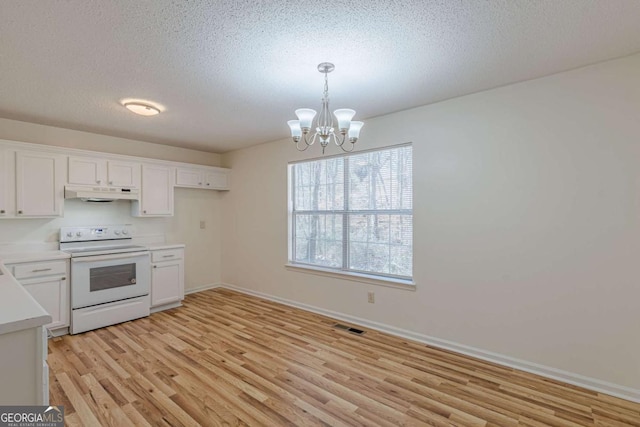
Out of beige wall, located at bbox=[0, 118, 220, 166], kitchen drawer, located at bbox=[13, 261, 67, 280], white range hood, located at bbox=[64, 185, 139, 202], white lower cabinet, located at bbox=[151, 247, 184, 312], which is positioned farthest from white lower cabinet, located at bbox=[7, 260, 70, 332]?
beige wall, located at bbox=[0, 118, 220, 166]

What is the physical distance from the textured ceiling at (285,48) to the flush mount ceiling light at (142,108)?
12cm

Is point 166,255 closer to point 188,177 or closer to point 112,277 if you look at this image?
point 112,277

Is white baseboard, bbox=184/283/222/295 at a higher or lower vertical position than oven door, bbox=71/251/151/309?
lower

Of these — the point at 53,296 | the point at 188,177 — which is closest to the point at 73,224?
the point at 53,296

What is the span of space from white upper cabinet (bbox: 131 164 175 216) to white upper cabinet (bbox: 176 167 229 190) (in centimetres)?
15

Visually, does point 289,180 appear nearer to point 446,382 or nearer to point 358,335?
point 358,335

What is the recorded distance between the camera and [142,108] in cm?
308

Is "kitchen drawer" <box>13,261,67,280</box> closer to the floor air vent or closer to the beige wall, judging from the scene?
the beige wall

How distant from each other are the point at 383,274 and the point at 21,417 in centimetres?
304

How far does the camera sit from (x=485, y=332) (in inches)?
112

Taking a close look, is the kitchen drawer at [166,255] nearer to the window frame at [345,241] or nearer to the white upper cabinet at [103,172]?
the white upper cabinet at [103,172]

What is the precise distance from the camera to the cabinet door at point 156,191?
4.34 metres

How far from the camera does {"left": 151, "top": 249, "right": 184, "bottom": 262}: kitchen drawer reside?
4250 mm

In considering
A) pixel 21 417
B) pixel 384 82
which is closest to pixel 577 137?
pixel 384 82
